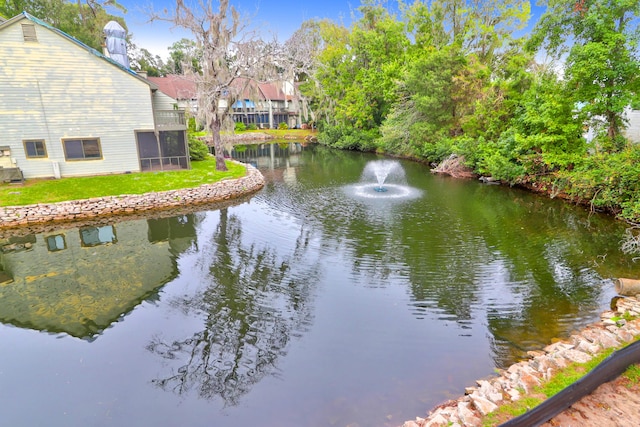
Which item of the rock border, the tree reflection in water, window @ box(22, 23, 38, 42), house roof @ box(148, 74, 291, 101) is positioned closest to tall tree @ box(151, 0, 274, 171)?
house roof @ box(148, 74, 291, 101)

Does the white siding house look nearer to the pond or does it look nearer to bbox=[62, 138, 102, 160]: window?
bbox=[62, 138, 102, 160]: window

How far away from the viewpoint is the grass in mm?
16719

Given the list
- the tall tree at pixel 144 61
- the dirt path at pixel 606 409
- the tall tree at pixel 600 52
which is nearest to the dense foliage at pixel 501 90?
the tall tree at pixel 600 52

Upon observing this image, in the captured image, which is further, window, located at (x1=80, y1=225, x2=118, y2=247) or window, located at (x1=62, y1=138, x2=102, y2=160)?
window, located at (x1=62, y1=138, x2=102, y2=160)

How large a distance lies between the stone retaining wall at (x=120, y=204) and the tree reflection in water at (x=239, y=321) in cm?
719

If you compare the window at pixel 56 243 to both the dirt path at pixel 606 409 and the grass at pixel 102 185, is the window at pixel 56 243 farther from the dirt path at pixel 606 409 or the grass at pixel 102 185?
the dirt path at pixel 606 409

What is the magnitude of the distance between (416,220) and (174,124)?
52.6 feet

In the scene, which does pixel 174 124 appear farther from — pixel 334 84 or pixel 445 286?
pixel 334 84

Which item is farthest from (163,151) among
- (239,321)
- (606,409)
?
(606,409)

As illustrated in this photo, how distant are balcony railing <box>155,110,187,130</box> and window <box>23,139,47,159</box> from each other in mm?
5962

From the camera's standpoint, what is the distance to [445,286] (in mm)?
10195

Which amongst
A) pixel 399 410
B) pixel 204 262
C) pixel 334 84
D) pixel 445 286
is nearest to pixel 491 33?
pixel 334 84

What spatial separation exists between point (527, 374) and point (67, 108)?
2345 cm

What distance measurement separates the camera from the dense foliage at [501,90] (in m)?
17.1
